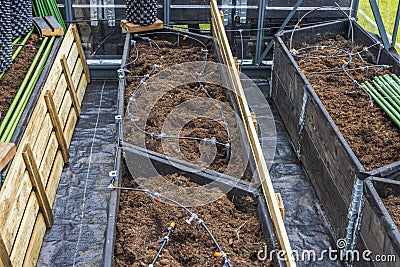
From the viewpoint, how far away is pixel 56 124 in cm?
638

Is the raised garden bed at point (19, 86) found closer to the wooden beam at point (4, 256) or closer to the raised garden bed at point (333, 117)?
the wooden beam at point (4, 256)

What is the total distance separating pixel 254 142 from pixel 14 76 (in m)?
3.40

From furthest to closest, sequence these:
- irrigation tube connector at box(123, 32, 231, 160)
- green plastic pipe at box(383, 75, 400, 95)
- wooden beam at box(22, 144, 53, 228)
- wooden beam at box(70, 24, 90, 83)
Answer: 1. wooden beam at box(70, 24, 90, 83)
2. green plastic pipe at box(383, 75, 400, 95)
3. irrigation tube connector at box(123, 32, 231, 160)
4. wooden beam at box(22, 144, 53, 228)

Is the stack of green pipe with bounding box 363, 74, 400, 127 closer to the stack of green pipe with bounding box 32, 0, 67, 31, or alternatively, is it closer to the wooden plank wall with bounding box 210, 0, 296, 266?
the wooden plank wall with bounding box 210, 0, 296, 266

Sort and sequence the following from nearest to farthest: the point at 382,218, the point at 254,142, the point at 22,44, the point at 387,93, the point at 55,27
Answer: the point at 382,218, the point at 254,142, the point at 387,93, the point at 22,44, the point at 55,27

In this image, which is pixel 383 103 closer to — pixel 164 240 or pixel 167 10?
pixel 164 240

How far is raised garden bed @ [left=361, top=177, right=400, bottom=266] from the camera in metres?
4.21

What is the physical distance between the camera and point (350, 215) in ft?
16.3

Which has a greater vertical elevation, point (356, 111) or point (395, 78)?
point (395, 78)

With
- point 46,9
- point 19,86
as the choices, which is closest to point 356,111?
point 19,86

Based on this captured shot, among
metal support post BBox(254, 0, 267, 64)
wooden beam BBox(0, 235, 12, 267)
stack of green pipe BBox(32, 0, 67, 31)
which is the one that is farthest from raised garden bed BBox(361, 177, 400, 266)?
stack of green pipe BBox(32, 0, 67, 31)

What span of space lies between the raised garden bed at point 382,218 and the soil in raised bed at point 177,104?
108 centimetres

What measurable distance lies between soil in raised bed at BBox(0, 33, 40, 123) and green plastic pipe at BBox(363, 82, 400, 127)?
4.09 meters

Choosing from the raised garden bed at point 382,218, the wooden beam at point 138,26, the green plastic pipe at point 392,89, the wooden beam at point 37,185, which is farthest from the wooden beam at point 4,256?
the wooden beam at point 138,26
